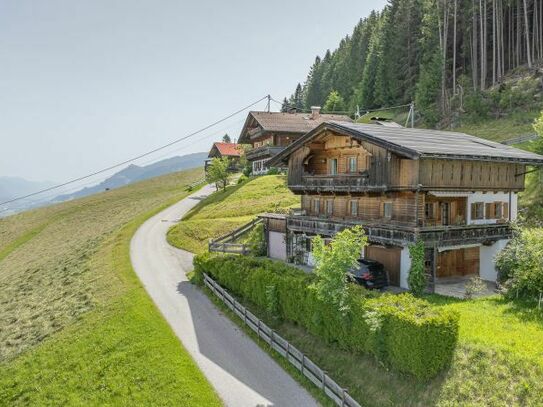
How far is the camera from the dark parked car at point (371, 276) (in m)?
25.7

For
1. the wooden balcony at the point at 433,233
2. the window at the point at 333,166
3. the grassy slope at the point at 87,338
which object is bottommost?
the grassy slope at the point at 87,338

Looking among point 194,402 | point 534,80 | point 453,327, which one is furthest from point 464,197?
point 534,80

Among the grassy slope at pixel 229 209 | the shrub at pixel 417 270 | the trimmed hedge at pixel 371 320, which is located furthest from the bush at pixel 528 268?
the grassy slope at pixel 229 209

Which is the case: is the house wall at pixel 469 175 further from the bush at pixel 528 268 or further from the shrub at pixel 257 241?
the shrub at pixel 257 241

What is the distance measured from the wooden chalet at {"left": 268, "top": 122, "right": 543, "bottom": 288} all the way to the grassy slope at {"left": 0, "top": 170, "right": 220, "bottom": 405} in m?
13.7

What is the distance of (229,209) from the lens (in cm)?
5478

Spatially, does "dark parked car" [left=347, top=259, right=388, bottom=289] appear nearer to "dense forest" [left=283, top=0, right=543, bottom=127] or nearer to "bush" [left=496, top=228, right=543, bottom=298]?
"bush" [left=496, top=228, right=543, bottom=298]

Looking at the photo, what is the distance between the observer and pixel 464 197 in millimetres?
28625

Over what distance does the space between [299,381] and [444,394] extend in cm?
644

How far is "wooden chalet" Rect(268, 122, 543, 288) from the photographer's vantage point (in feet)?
84.9

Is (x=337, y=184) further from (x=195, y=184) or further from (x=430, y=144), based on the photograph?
(x=195, y=184)

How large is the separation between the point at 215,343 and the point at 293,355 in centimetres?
506

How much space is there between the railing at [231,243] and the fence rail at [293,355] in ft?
32.8

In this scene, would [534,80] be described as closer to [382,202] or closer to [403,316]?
[382,202]
